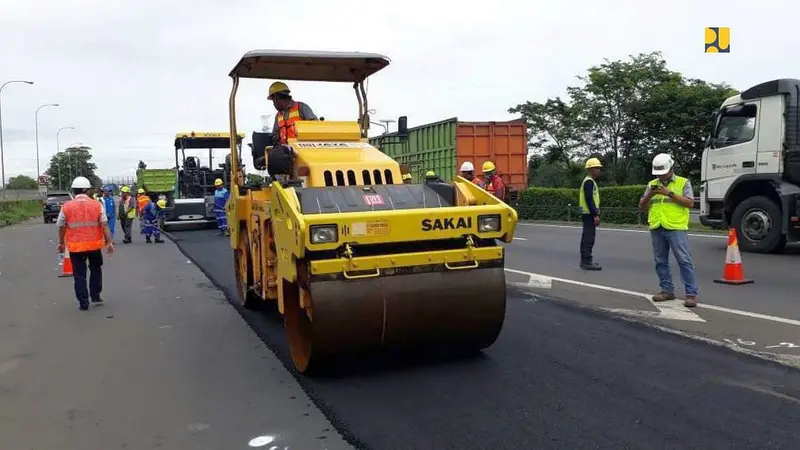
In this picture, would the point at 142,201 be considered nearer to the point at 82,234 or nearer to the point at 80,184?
the point at 80,184

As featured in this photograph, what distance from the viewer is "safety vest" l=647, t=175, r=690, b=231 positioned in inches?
301

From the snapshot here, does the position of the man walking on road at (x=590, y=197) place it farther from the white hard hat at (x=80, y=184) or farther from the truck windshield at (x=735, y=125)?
the white hard hat at (x=80, y=184)

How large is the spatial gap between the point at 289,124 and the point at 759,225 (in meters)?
9.30

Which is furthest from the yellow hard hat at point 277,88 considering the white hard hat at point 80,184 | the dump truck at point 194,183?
the dump truck at point 194,183

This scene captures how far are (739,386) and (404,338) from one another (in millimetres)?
2256

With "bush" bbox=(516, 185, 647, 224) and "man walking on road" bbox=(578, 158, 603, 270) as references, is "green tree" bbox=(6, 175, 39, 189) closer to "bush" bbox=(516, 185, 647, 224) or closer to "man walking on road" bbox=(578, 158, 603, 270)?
"bush" bbox=(516, 185, 647, 224)

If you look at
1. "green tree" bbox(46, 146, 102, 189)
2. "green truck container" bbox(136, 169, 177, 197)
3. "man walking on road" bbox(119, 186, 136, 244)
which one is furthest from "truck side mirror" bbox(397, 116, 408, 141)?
"green tree" bbox(46, 146, 102, 189)

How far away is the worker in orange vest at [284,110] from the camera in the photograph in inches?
281

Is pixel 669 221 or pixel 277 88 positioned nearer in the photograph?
pixel 277 88

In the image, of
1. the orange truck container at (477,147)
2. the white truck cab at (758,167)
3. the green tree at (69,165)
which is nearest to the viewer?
the white truck cab at (758,167)

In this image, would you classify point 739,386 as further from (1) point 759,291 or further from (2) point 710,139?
(2) point 710,139

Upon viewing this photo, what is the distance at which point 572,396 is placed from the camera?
186 inches

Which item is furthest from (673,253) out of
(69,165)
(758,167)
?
(69,165)

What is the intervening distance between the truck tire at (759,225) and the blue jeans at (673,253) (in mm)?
5670
